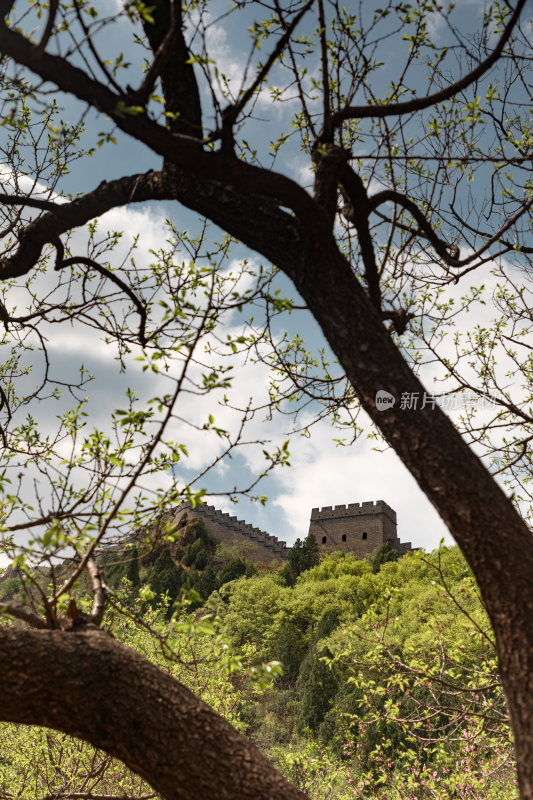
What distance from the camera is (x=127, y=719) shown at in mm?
1495

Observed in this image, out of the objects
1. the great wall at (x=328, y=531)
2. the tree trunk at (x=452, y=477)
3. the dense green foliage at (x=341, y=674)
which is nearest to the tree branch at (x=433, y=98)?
the tree trunk at (x=452, y=477)

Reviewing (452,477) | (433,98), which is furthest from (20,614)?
(433,98)

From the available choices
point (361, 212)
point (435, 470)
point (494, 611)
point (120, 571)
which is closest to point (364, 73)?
point (361, 212)

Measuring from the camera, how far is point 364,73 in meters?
2.91

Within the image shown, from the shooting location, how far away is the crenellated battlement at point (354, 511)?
109ft

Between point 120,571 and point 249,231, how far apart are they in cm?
3031

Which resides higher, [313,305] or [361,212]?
[361,212]

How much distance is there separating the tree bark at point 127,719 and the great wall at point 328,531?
31014 mm

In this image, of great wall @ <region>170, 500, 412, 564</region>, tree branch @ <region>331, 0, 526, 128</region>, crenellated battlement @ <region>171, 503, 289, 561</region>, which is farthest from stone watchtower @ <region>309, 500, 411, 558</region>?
tree branch @ <region>331, 0, 526, 128</region>

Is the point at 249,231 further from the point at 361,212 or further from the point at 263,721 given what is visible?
the point at 263,721

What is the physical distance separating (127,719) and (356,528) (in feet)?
108

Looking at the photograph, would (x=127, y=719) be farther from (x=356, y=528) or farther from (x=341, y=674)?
(x=356, y=528)

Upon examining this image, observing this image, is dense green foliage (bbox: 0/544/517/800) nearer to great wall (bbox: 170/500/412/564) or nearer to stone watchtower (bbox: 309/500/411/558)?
great wall (bbox: 170/500/412/564)

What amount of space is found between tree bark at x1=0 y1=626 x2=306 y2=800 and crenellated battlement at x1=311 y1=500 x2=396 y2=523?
3237 centimetres
